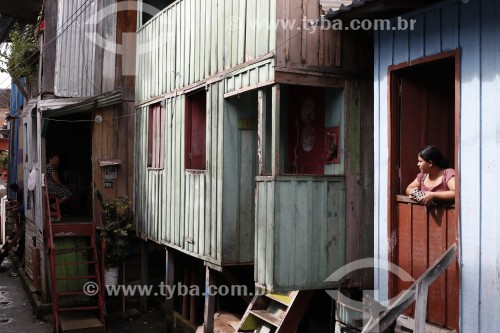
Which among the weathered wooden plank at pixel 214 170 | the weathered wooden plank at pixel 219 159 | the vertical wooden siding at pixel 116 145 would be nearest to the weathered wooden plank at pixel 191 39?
the weathered wooden plank at pixel 214 170

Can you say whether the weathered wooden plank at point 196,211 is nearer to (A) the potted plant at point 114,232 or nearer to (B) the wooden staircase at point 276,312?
(B) the wooden staircase at point 276,312

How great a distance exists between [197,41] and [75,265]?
242 inches

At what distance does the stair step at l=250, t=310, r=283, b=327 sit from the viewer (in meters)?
7.77

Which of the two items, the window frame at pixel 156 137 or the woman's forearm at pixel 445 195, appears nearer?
the woman's forearm at pixel 445 195

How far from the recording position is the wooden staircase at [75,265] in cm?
1206

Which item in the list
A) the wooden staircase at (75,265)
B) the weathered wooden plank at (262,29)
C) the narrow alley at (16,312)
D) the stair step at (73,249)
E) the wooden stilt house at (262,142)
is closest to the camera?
the wooden stilt house at (262,142)

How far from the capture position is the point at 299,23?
6840 millimetres

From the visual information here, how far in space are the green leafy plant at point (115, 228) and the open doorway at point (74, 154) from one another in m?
2.85

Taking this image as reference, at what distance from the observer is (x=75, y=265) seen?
1272cm

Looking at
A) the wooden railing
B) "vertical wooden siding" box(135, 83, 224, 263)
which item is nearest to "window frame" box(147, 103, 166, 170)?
"vertical wooden siding" box(135, 83, 224, 263)

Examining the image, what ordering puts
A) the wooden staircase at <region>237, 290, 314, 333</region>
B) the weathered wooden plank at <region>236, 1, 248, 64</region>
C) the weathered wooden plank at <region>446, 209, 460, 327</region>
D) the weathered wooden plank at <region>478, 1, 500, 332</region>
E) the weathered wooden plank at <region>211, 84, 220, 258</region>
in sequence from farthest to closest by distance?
1. the weathered wooden plank at <region>211, 84, 220, 258</region>
2. the weathered wooden plank at <region>236, 1, 248, 64</region>
3. the wooden staircase at <region>237, 290, 314, 333</region>
4. the weathered wooden plank at <region>446, 209, 460, 327</region>
5. the weathered wooden plank at <region>478, 1, 500, 332</region>

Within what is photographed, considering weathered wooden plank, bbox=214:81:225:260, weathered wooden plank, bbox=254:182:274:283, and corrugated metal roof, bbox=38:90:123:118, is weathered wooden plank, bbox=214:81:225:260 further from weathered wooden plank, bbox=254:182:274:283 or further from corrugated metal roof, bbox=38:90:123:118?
corrugated metal roof, bbox=38:90:123:118

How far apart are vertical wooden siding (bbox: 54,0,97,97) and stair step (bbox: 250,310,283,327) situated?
24.5 feet

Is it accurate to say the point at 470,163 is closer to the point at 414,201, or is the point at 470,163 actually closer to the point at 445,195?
the point at 445,195
